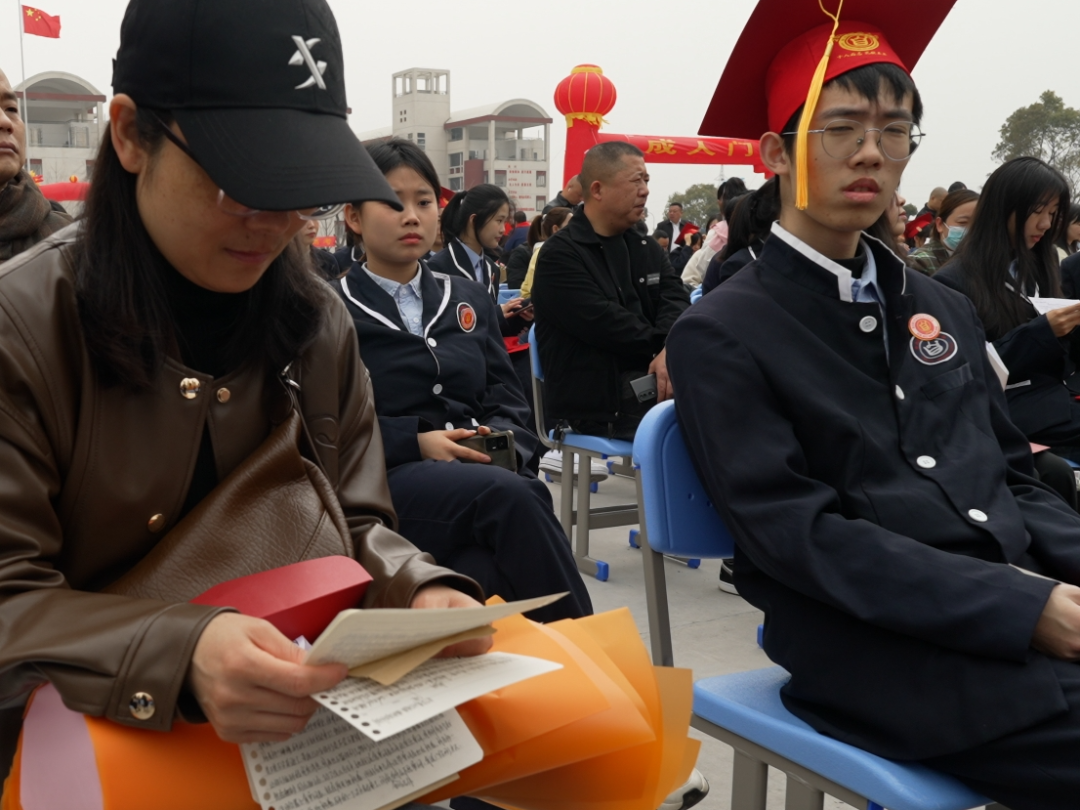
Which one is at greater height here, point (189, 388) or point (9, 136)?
point (9, 136)

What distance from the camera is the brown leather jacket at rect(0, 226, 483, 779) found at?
950mm

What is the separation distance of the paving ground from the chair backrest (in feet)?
2.99

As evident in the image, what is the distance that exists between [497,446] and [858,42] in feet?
4.69

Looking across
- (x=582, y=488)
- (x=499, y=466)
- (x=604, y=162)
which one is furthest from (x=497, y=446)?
(x=604, y=162)

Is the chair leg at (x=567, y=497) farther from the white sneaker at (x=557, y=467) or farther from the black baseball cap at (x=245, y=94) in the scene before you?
the black baseball cap at (x=245, y=94)

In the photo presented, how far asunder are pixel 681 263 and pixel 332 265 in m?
9.21

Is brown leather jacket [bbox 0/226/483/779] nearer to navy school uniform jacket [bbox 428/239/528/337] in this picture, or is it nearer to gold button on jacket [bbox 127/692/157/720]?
gold button on jacket [bbox 127/692/157/720]

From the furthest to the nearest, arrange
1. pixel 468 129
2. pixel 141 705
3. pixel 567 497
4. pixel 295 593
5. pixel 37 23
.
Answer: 1. pixel 468 129
2. pixel 37 23
3. pixel 567 497
4. pixel 295 593
5. pixel 141 705

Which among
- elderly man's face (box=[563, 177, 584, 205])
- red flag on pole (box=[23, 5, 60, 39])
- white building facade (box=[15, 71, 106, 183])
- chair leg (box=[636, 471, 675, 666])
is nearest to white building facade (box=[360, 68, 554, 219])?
white building facade (box=[15, 71, 106, 183])

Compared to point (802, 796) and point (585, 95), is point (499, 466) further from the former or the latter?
point (585, 95)

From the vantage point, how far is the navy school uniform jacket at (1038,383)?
11.2 ft

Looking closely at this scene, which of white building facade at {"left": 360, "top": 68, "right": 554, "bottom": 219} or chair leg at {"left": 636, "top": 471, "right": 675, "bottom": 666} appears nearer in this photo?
chair leg at {"left": 636, "top": 471, "right": 675, "bottom": 666}

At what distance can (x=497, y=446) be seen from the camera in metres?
2.80

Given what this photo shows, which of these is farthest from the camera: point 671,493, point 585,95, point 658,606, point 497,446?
point 585,95
